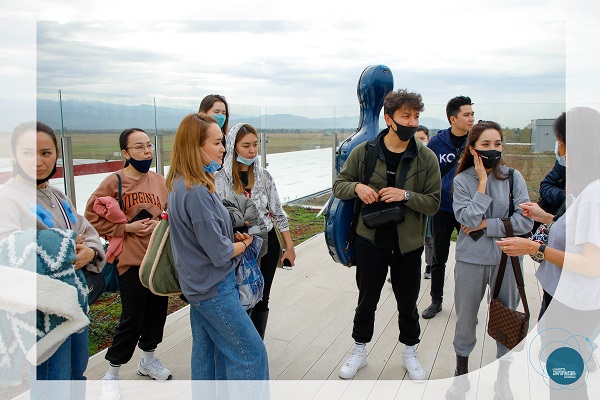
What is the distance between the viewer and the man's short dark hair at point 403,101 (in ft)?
9.67

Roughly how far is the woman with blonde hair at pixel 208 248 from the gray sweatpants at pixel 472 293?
123 centimetres

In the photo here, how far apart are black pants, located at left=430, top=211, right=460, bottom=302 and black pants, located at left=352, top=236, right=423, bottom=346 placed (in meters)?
0.91

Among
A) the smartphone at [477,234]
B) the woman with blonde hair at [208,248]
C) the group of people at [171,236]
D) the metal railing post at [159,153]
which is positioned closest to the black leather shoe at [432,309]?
the smartphone at [477,234]

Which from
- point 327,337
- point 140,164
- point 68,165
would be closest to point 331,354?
point 327,337

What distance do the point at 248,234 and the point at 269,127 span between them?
280 inches

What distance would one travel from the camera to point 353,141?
342cm

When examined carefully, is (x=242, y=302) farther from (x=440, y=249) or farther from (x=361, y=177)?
(x=440, y=249)

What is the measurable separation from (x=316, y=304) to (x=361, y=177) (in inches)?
71.4

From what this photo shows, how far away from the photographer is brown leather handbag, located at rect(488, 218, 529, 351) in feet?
8.17

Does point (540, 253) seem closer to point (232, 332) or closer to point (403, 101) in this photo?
point (403, 101)

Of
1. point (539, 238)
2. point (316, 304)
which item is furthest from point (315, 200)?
point (539, 238)

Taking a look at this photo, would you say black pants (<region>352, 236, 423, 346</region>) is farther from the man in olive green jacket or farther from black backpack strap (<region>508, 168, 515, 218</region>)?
black backpack strap (<region>508, 168, 515, 218</region>)

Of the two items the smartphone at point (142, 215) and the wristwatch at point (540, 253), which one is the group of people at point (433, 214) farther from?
the smartphone at point (142, 215)

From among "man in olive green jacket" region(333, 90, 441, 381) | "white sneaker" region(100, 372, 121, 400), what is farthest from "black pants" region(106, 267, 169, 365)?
"man in olive green jacket" region(333, 90, 441, 381)
